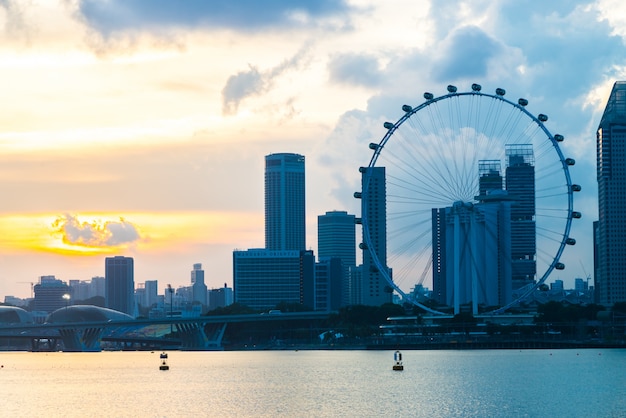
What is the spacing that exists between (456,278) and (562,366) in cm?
4740

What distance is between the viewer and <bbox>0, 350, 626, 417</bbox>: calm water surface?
96.2 m

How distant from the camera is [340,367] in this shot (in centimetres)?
15838

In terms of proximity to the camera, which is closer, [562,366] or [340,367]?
[562,366]

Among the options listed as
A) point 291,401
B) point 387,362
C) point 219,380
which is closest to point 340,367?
point 387,362

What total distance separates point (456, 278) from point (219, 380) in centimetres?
6415

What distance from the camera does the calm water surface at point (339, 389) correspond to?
96188 mm

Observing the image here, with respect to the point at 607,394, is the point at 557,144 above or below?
above

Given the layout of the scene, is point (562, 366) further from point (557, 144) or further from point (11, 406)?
point (11, 406)

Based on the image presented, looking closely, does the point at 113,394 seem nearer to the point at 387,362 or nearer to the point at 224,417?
the point at 224,417

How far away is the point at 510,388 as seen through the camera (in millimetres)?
113125

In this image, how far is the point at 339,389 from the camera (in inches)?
4579

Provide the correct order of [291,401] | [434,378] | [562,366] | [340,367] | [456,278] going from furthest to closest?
[456,278], [340,367], [562,366], [434,378], [291,401]

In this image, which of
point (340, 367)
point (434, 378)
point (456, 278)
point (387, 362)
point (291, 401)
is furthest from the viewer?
point (456, 278)

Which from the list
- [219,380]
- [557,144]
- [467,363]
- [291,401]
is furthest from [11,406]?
[557,144]
